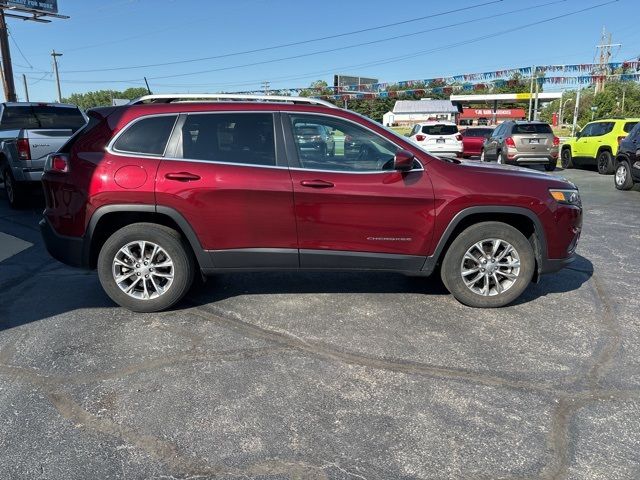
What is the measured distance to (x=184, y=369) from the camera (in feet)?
11.6

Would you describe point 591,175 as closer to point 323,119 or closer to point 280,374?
point 323,119

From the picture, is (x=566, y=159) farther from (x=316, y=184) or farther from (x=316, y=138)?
(x=316, y=184)

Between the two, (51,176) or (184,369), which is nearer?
(184,369)

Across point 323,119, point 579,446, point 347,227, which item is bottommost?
point 579,446

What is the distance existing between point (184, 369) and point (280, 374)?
66 cm

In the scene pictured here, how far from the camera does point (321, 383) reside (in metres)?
3.36

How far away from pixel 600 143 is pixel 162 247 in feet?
50.5

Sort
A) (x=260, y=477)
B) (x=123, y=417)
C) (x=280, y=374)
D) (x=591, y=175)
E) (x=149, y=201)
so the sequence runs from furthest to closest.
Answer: (x=591, y=175) < (x=149, y=201) < (x=280, y=374) < (x=123, y=417) < (x=260, y=477)

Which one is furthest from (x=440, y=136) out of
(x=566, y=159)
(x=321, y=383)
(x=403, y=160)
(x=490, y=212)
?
(x=321, y=383)

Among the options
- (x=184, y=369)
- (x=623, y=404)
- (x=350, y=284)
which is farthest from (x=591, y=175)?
(x=184, y=369)

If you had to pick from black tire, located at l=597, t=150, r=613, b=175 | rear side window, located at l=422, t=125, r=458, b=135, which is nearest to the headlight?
black tire, located at l=597, t=150, r=613, b=175

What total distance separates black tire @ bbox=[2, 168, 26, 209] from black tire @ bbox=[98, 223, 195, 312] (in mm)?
5822

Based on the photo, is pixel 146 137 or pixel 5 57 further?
pixel 5 57

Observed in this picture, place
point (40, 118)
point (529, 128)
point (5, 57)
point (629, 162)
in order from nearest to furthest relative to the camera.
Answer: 1. point (40, 118)
2. point (629, 162)
3. point (529, 128)
4. point (5, 57)
